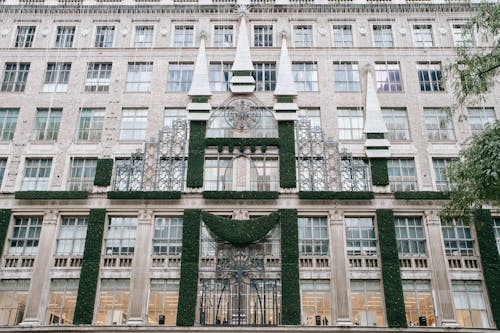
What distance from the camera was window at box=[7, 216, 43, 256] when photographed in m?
31.8

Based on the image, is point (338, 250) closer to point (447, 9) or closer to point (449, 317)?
point (449, 317)

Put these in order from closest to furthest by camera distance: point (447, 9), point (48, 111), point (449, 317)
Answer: point (449, 317) < point (48, 111) < point (447, 9)

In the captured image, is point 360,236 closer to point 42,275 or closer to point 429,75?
point 429,75

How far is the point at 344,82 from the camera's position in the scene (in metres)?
36.7

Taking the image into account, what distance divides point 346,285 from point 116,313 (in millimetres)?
14042

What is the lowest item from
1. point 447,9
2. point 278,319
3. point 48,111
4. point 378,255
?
point 278,319

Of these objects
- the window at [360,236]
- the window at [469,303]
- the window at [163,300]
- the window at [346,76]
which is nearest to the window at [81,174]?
the window at [163,300]

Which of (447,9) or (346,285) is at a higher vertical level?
(447,9)

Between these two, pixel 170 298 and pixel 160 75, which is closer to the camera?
pixel 170 298

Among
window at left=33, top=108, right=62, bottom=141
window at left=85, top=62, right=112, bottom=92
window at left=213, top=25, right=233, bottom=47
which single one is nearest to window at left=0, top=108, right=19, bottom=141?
window at left=33, top=108, right=62, bottom=141

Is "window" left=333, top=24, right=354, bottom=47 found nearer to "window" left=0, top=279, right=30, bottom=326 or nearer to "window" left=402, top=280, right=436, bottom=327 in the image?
"window" left=402, top=280, right=436, bottom=327

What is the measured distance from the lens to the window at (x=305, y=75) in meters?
36.4

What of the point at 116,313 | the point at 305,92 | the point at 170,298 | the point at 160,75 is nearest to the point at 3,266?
the point at 116,313

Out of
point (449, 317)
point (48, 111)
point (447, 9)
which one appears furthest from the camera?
point (447, 9)
